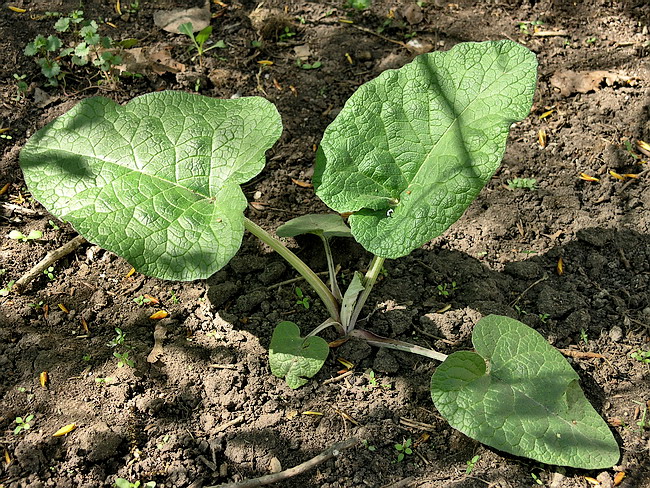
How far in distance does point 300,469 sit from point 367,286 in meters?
0.73

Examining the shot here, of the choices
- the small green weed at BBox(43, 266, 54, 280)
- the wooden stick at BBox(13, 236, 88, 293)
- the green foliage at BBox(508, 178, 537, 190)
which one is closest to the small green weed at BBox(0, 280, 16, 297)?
the wooden stick at BBox(13, 236, 88, 293)

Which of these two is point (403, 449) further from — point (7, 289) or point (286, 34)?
point (286, 34)

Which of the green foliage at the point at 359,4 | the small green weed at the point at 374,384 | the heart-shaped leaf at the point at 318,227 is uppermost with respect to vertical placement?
the green foliage at the point at 359,4

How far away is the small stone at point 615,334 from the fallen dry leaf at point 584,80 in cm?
134

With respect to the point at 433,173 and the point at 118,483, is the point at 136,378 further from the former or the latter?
the point at 433,173

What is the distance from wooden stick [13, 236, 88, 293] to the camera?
256cm

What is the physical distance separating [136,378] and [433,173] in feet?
4.21

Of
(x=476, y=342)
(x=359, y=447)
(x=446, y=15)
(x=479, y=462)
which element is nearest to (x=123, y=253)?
(x=359, y=447)

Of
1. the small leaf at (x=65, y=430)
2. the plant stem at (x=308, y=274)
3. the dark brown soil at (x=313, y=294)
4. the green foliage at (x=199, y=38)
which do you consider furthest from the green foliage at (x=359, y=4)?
the small leaf at (x=65, y=430)

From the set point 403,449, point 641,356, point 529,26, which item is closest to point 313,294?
point 403,449

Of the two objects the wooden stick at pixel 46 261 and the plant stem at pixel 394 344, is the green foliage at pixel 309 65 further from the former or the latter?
the plant stem at pixel 394 344

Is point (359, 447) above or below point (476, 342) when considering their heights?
below

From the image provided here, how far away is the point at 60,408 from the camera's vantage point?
7.34 ft

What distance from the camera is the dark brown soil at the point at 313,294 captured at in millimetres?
2195
